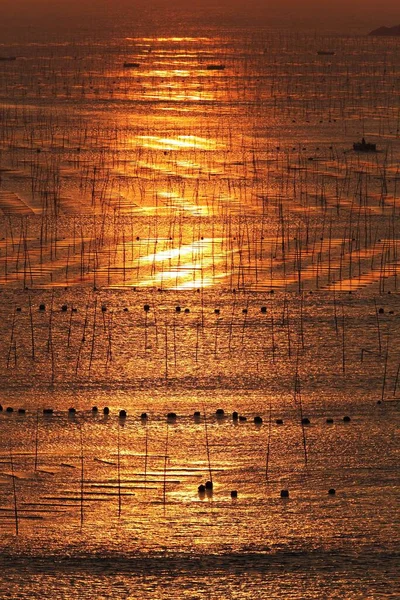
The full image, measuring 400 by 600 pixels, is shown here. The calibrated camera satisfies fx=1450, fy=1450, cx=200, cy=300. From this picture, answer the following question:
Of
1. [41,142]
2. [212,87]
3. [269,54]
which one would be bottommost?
[41,142]

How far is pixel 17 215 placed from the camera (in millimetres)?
23734

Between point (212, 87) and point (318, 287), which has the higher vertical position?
point (212, 87)

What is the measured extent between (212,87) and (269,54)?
38.6 m

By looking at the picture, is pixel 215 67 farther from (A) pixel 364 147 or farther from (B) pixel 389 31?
(B) pixel 389 31

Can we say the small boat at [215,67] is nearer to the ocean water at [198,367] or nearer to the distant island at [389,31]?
the ocean water at [198,367]

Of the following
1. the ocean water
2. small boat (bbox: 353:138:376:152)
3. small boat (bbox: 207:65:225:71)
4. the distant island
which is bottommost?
the ocean water

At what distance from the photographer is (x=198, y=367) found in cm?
1544

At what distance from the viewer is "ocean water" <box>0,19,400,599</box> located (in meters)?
10.8

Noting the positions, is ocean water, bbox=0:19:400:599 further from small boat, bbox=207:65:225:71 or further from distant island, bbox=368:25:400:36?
distant island, bbox=368:25:400:36

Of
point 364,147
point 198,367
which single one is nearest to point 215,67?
point 364,147

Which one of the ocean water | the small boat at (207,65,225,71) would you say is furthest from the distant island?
the ocean water

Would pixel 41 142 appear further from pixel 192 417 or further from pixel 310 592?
pixel 310 592

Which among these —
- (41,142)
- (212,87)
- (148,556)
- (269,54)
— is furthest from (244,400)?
(269,54)

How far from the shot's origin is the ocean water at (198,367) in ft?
35.3
